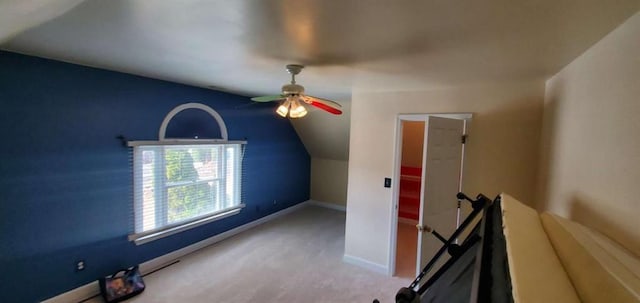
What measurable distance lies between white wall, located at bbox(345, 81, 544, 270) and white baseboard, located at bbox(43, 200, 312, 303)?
1.95 m

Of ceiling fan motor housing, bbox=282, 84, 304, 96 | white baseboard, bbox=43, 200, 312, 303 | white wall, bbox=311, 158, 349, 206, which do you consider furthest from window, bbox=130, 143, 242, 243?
white wall, bbox=311, 158, 349, 206

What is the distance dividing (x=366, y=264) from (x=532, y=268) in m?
3.00

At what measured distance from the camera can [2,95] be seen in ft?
7.12

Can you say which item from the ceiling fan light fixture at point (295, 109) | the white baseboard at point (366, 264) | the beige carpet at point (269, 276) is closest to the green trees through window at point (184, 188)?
the beige carpet at point (269, 276)

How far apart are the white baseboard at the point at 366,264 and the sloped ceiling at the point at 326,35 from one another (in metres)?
2.25

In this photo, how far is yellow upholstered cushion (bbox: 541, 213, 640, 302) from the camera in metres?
0.65

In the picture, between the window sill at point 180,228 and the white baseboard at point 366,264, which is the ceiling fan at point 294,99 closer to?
the white baseboard at point 366,264

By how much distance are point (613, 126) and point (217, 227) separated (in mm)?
4275

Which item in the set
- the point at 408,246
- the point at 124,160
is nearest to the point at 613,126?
the point at 408,246

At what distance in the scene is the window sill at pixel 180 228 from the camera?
3.12 m

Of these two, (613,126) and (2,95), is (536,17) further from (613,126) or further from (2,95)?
(2,95)

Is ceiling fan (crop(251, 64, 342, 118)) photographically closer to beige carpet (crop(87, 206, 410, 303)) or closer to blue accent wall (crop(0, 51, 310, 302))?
blue accent wall (crop(0, 51, 310, 302))

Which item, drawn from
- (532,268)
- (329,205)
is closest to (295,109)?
(532,268)

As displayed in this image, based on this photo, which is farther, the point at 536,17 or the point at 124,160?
the point at 124,160
